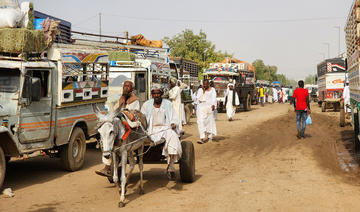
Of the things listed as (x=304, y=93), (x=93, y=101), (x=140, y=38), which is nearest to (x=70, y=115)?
(x=93, y=101)

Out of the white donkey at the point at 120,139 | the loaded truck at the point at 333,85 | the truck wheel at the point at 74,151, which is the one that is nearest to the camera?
the white donkey at the point at 120,139

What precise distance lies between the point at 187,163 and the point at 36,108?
3.10m

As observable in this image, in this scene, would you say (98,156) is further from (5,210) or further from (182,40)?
(182,40)

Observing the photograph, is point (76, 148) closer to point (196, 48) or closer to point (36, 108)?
point (36, 108)

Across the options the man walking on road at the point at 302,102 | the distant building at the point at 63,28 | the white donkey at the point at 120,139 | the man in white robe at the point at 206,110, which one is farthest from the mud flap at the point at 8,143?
the distant building at the point at 63,28

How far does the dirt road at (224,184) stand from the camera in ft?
22.6

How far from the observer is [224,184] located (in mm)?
8461

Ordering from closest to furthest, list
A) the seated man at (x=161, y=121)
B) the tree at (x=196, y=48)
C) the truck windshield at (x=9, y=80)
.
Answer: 1. the seated man at (x=161, y=121)
2. the truck windshield at (x=9, y=80)
3. the tree at (x=196, y=48)

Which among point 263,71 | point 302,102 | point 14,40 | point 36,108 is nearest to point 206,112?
point 302,102

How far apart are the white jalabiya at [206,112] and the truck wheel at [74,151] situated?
510cm

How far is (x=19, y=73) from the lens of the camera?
8.45m

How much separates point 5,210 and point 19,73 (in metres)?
2.76

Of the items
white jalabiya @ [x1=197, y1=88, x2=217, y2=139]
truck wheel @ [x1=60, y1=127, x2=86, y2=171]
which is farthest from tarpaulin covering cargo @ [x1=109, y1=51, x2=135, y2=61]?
truck wheel @ [x1=60, y1=127, x2=86, y2=171]

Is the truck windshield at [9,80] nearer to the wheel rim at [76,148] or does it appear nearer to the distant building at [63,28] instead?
the wheel rim at [76,148]
